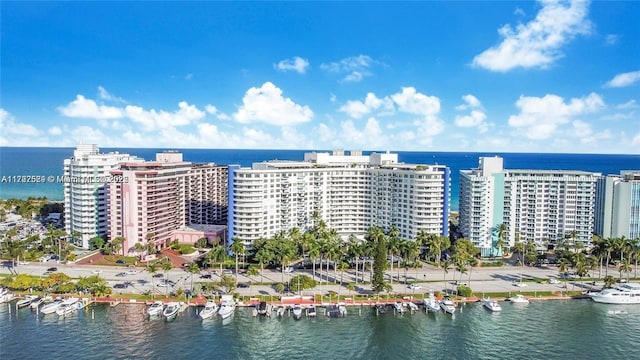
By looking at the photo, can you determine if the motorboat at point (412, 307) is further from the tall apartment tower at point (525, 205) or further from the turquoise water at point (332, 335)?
the tall apartment tower at point (525, 205)

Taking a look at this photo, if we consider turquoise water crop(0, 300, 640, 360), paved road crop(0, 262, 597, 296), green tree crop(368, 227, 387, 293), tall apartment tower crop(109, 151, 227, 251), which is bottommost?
turquoise water crop(0, 300, 640, 360)

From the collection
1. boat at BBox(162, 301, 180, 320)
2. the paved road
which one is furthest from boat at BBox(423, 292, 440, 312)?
boat at BBox(162, 301, 180, 320)

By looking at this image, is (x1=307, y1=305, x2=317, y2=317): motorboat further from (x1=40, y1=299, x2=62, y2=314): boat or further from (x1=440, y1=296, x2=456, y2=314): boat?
(x1=40, y1=299, x2=62, y2=314): boat

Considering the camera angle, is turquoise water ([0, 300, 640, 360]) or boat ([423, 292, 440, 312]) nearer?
turquoise water ([0, 300, 640, 360])

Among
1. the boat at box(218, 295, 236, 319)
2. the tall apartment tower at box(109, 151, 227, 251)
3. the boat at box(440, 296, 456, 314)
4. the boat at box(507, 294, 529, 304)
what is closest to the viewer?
the boat at box(218, 295, 236, 319)

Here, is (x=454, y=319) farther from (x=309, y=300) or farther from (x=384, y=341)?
(x=309, y=300)

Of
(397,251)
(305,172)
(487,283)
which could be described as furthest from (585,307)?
(305,172)
